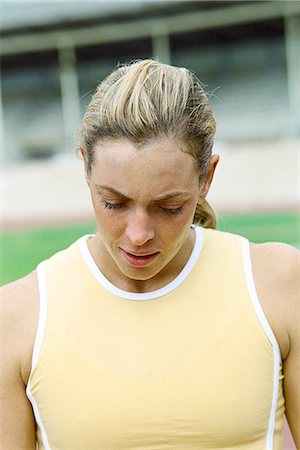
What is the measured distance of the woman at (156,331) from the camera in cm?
169

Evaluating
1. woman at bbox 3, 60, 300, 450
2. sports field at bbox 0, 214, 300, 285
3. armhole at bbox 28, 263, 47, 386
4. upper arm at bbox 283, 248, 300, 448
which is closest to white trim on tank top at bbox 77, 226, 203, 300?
woman at bbox 3, 60, 300, 450

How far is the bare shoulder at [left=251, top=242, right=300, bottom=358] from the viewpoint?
175cm

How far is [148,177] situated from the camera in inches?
63.3

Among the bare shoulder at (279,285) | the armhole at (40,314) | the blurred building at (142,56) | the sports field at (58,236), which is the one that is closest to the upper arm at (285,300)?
the bare shoulder at (279,285)

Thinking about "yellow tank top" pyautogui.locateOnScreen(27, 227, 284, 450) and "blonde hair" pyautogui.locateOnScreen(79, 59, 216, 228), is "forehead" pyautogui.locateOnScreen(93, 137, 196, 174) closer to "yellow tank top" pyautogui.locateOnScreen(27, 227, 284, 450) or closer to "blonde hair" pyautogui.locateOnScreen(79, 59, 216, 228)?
"blonde hair" pyautogui.locateOnScreen(79, 59, 216, 228)

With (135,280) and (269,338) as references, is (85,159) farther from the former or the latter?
(269,338)

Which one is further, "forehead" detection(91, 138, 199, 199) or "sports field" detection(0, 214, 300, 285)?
"sports field" detection(0, 214, 300, 285)

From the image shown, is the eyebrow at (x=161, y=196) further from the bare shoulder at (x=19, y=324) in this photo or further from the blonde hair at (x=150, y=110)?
the bare shoulder at (x=19, y=324)

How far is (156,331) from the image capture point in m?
1.78

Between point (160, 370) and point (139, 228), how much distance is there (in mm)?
322

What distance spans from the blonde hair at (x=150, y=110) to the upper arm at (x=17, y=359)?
0.33 m

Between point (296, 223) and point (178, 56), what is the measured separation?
13834 millimetres

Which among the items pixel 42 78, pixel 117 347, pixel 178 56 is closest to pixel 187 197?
pixel 117 347

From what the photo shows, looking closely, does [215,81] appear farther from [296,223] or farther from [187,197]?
[187,197]
